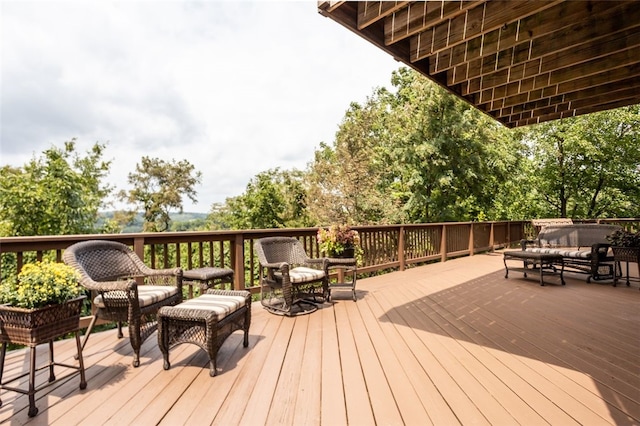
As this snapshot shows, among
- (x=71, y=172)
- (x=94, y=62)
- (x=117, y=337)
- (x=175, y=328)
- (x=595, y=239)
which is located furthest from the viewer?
(x=71, y=172)

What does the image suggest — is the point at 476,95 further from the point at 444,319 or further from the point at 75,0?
the point at 75,0

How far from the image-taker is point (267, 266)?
354 centimetres

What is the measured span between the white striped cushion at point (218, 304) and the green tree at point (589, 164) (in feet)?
55.2

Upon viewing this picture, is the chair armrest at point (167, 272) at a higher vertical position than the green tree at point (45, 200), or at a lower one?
lower

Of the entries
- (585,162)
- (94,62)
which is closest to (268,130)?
(94,62)

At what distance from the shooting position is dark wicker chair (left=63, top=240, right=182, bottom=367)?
2297 millimetres

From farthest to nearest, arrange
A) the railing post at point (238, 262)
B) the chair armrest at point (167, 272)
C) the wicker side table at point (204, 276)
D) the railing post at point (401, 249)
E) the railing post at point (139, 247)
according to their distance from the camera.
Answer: the railing post at point (401, 249), the railing post at point (238, 262), the railing post at point (139, 247), the wicker side table at point (204, 276), the chair armrest at point (167, 272)

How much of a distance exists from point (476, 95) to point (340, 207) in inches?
456

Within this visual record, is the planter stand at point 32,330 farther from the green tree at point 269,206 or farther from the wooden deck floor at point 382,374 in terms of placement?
the green tree at point 269,206

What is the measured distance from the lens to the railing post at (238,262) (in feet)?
13.3

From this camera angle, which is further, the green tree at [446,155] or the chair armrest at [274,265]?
the green tree at [446,155]

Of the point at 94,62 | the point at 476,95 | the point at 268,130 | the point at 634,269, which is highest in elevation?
the point at 268,130

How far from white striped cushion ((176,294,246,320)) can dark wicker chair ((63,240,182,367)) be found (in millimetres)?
264

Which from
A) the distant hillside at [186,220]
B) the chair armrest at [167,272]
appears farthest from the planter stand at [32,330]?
the distant hillside at [186,220]
